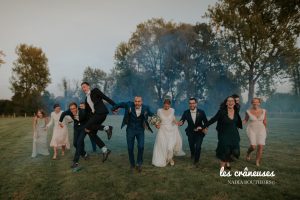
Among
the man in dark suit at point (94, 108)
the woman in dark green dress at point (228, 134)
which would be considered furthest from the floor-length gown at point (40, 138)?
the woman in dark green dress at point (228, 134)

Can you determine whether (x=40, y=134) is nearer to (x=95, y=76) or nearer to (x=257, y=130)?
(x=257, y=130)

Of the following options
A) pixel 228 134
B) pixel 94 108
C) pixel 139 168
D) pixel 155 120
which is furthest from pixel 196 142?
pixel 94 108

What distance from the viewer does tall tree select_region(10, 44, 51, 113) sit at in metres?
67.5

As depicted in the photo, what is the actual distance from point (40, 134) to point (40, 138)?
23 centimetres

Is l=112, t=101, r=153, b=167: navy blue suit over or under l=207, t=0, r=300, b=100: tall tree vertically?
under

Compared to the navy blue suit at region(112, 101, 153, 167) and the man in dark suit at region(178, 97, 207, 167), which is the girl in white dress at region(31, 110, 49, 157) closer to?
the navy blue suit at region(112, 101, 153, 167)

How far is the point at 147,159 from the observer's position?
10.4 meters

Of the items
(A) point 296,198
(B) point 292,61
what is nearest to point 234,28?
(B) point 292,61

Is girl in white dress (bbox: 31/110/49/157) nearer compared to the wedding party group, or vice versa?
the wedding party group

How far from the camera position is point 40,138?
464 inches

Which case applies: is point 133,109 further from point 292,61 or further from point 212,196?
point 292,61

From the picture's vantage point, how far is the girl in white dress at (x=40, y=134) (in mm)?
11625

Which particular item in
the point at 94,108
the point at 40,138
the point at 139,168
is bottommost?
the point at 139,168

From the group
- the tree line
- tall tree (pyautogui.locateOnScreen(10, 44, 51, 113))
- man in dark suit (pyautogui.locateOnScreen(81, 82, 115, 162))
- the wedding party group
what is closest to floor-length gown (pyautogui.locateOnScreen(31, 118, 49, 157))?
the wedding party group
